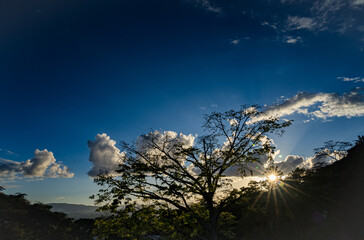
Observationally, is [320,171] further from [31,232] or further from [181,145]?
[31,232]

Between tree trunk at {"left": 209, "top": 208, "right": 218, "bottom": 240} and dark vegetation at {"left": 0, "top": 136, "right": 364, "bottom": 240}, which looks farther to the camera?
dark vegetation at {"left": 0, "top": 136, "right": 364, "bottom": 240}

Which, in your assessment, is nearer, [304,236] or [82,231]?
[304,236]

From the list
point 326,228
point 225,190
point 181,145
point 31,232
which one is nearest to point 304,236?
point 326,228

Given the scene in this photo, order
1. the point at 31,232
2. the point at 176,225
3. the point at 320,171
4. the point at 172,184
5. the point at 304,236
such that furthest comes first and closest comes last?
1. the point at 31,232
2. the point at 320,171
3. the point at 304,236
4. the point at 176,225
5. the point at 172,184

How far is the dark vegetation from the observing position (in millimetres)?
13812

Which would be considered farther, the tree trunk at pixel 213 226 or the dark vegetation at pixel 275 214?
the dark vegetation at pixel 275 214

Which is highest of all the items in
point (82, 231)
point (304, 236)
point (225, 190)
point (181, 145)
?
point (181, 145)

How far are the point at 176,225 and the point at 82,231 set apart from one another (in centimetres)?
5673

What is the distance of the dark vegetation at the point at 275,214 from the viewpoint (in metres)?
13.8

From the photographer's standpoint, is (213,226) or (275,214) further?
(275,214)

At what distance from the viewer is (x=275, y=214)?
3222cm

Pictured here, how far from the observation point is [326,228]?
24625 millimetres

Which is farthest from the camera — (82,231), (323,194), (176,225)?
(82,231)

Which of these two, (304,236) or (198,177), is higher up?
(198,177)
